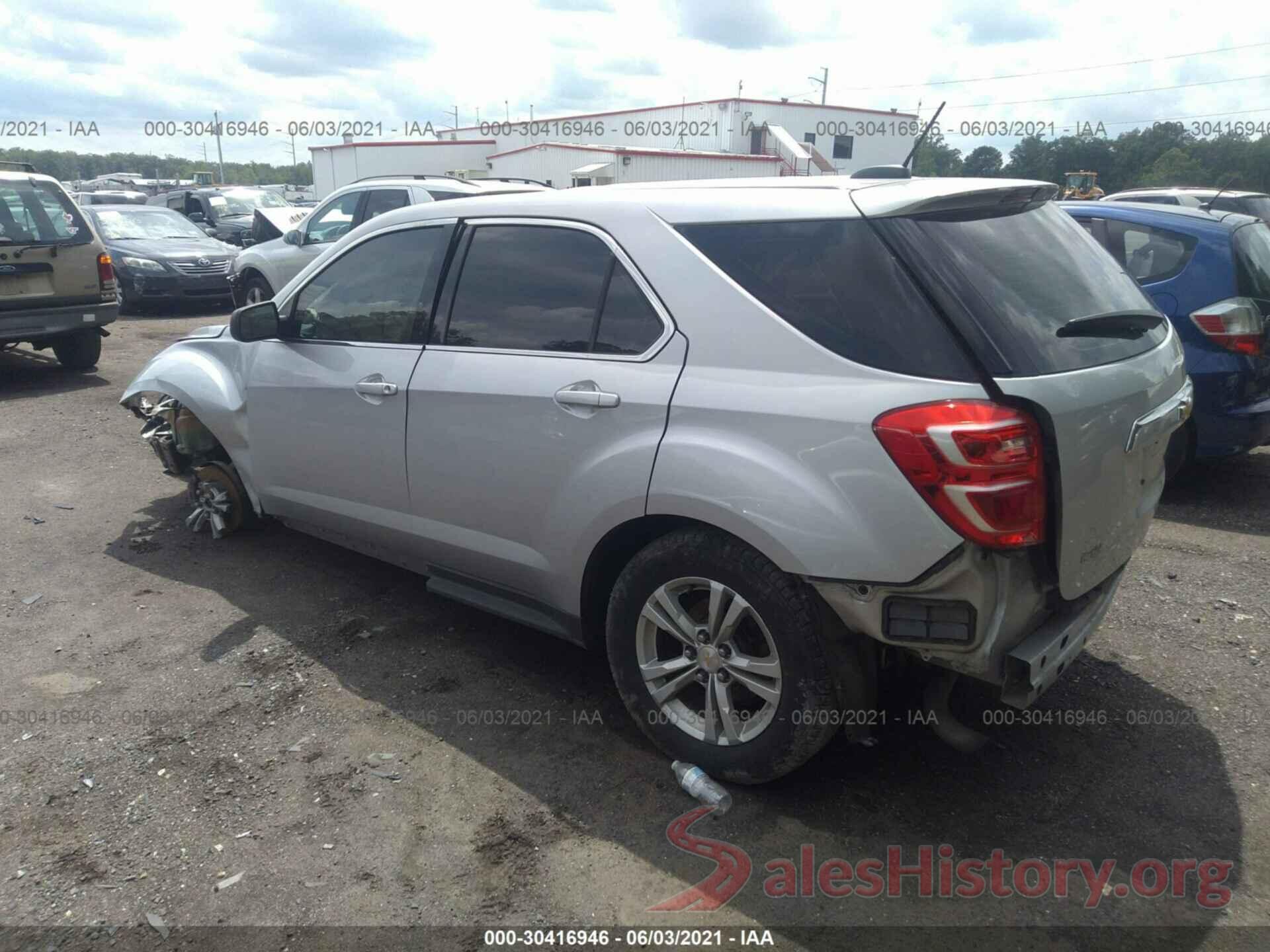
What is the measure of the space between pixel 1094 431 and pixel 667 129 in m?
42.0

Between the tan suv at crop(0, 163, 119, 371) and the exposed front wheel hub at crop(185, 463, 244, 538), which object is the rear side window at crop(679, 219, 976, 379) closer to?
the exposed front wheel hub at crop(185, 463, 244, 538)

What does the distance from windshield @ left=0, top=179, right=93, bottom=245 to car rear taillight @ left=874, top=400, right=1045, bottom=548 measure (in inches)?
368

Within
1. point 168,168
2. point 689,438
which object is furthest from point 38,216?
point 168,168

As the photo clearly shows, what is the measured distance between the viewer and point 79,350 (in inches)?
399

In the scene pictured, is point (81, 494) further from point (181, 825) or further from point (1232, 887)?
point (1232, 887)

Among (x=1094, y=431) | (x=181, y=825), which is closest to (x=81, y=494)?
(x=181, y=825)

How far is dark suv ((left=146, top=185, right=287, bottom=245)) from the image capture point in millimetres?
21453

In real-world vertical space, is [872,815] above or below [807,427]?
below

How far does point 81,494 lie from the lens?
→ 6246 mm

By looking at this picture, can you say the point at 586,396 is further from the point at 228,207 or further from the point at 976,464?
the point at 228,207

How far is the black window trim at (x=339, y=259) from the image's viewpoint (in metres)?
3.86

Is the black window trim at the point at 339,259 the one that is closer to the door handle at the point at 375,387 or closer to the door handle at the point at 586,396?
the door handle at the point at 375,387

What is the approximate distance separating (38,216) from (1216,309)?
9898mm

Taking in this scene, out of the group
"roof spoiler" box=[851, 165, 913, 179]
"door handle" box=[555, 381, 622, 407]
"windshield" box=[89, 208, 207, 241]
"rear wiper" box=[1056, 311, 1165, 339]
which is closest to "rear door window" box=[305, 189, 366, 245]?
"windshield" box=[89, 208, 207, 241]
